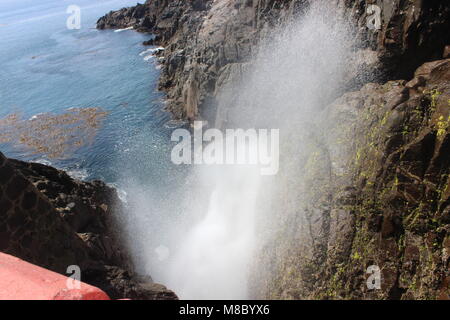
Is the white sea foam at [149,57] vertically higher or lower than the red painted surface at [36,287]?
higher

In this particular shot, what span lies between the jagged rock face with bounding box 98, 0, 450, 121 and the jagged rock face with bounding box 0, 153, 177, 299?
13.5 meters

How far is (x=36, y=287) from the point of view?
4773 mm

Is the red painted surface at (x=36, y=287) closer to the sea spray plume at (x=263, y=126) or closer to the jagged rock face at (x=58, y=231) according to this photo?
the jagged rock face at (x=58, y=231)

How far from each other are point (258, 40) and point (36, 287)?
2372cm

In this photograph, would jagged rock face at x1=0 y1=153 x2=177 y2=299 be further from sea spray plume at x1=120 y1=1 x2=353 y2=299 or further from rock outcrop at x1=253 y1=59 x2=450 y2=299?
rock outcrop at x1=253 y1=59 x2=450 y2=299

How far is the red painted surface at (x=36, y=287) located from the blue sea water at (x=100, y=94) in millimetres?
19683

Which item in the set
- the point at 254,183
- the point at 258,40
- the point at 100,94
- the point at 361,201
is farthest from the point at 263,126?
the point at 100,94

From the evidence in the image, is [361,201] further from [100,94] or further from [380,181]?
[100,94]

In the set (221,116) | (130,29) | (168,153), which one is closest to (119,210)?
(168,153)

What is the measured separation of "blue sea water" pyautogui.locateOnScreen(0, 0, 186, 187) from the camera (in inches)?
1120

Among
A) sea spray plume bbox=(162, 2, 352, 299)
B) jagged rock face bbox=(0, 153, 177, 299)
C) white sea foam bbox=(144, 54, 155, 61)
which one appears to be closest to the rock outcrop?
sea spray plume bbox=(162, 2, 352, 299)

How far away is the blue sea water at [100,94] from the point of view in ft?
93.3

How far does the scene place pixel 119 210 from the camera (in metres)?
20.0

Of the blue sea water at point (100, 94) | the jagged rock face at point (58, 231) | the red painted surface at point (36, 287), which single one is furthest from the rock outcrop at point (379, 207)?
the blue sea water at point (100, 94)
